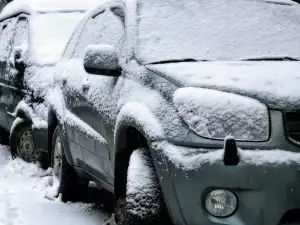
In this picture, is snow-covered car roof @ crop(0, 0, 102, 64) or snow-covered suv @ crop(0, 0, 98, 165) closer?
snow-covered suv @ crop(0, 0, 98, 165)

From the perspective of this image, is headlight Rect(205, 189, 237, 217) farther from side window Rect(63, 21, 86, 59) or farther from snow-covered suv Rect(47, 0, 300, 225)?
side window Rect(63, 21, 86, 59)

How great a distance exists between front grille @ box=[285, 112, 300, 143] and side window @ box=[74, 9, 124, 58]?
1.77 metres

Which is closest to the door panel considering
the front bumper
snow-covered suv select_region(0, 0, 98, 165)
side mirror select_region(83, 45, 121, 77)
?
snow-covered suv select_region(0, 0, 98, 165)

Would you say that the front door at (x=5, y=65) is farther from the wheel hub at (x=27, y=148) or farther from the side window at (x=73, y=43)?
the side window at (x=73, y=43)

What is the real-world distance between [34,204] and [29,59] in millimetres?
2283

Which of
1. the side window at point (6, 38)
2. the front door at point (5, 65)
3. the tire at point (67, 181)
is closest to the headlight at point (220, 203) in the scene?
the tire at point (67, 181)

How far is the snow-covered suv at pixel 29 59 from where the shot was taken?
7332mm

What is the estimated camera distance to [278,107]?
3.42m

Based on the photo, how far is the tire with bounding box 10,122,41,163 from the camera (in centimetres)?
754

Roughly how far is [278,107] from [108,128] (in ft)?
4.79

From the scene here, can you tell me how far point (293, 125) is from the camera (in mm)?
3387

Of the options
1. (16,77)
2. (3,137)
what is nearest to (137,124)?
(16,77)

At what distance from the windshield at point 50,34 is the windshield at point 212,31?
308 centimetres

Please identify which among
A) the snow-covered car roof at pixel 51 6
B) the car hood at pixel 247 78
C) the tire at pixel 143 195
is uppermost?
the snow-covered car roof at pixel 51 6
